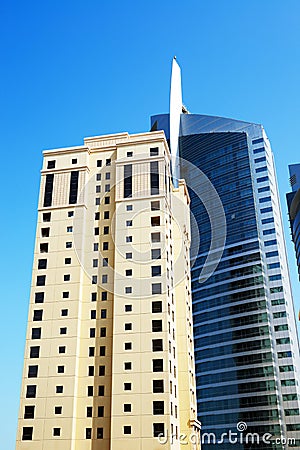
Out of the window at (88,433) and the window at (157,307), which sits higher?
the window at (157,307)

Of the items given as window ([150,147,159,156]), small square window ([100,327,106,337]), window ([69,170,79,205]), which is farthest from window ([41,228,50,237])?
window ([150,147,159,156])

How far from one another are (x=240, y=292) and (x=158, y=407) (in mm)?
44704

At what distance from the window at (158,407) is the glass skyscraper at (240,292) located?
38931mm

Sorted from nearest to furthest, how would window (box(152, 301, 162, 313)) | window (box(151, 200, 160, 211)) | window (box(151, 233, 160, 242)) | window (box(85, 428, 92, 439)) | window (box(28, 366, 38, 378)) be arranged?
window (box(85, 428, 92, 439)) → window (box(28, 366, 38, 378)) → window (box(152, 301, 162, 313)) → window (box(151, 233, 160, 242)) → window (box(151, 200, 160, 211))

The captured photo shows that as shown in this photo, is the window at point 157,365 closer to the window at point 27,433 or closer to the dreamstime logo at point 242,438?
the window at point 27,433

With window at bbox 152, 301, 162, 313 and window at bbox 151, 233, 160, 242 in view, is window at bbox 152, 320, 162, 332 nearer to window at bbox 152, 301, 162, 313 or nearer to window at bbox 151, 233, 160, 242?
window at bbox 152, 301, 162, 313

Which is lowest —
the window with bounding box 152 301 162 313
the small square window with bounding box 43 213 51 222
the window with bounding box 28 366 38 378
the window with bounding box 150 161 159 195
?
the window with bounding box 28 366 38 378

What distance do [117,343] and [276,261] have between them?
45.7 m

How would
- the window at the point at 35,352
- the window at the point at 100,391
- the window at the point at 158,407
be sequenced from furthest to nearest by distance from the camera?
the window at the point at 35,352 < the window at the point at 100,391 < the window at the point at 158,407

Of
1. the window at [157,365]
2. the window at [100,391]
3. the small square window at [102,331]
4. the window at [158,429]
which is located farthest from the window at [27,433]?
the window at [157,365]

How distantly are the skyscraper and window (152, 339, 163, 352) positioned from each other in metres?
38.5

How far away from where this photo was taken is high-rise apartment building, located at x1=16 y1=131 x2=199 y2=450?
4125 cm

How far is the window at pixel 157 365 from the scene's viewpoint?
A: 41.9 m

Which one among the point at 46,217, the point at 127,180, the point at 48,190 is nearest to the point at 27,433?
the point at 46,217
